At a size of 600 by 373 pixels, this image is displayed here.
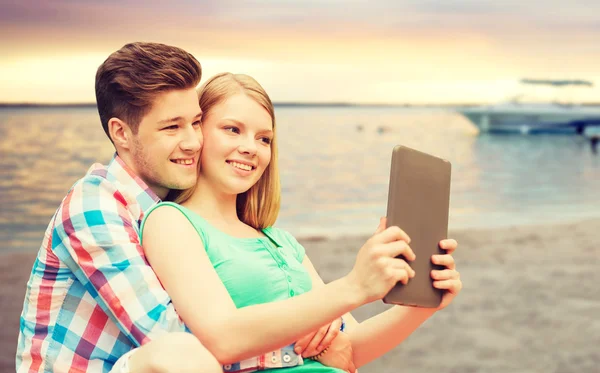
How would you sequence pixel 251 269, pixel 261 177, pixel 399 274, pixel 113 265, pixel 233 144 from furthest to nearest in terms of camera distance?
1. pixel 261 177
2. pixel 233 144
3. pixel 251 269
4. pixel 113 265
5. pixel 399 274

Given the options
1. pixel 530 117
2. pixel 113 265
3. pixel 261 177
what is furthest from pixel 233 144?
pixel 530 117

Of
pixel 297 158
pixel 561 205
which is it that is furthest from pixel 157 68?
pixel 297 158

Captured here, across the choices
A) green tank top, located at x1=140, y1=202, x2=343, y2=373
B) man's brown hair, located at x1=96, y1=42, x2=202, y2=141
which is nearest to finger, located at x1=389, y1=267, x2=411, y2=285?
green tank top, located at x1=140, y1=202, x2=343, y2=373

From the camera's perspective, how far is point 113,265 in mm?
1979

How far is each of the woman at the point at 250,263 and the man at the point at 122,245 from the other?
0.22ft

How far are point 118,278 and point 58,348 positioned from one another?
34cm

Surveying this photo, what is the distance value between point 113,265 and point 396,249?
76cm

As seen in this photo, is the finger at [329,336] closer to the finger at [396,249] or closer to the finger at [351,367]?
the finger at [351,367]

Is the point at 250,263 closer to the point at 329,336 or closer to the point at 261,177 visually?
the point at 329,336

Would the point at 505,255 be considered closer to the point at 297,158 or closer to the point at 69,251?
the point at 69,251

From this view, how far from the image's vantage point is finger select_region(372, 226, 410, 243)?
6.07ft

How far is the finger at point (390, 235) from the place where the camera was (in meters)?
1.85

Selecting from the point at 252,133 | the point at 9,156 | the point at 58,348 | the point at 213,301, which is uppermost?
the point at 252,133

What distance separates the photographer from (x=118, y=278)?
1976 mm
